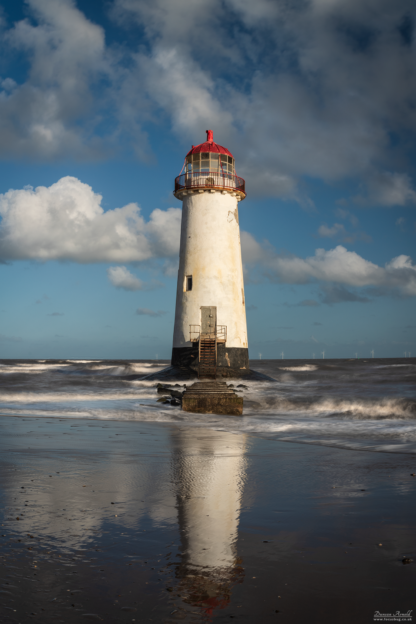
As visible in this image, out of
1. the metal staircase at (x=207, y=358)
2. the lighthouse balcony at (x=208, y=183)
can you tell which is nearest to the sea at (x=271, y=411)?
the metal staircase at (x=207, y=358)

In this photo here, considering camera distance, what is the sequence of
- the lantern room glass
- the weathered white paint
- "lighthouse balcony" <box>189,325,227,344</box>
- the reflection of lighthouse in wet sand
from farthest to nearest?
the lantern room glass
the weathered white paint
"lighthouse balcony" <box>189,325,227,344</box>
the reflection of lighthouse in wet sand

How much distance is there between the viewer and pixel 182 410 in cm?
1431

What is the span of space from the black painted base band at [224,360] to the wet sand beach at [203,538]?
1560 cm

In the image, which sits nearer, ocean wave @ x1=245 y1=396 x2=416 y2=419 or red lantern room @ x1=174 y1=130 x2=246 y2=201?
ocean wave @ x1=245 y1=396 x2=416 y2=419

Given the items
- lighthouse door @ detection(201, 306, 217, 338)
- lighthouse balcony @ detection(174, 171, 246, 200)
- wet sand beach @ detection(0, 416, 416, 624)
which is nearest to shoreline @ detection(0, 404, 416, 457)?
wet sand beach @ detection(0, 416, 416, 624)

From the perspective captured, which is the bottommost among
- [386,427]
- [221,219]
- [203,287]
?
[386,427]

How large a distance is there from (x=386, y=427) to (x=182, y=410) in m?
Result: 5.39

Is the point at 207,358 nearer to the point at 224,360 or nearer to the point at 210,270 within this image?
the point at 224,360

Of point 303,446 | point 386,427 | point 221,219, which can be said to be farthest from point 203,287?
point 303,446

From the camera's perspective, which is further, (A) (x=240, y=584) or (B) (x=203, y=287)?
(B) (x=203, y=287)

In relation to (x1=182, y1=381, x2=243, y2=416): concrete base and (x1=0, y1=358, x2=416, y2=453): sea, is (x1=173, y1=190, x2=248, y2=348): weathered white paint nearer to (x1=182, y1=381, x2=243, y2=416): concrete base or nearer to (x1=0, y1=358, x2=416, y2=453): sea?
(x1=0, y1=358, x2=416, y2=453): sea

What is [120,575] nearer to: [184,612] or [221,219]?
[184,612]

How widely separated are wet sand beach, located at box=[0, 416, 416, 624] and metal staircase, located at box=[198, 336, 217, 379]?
15086 mm

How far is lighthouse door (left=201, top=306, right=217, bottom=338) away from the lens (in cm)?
2284
